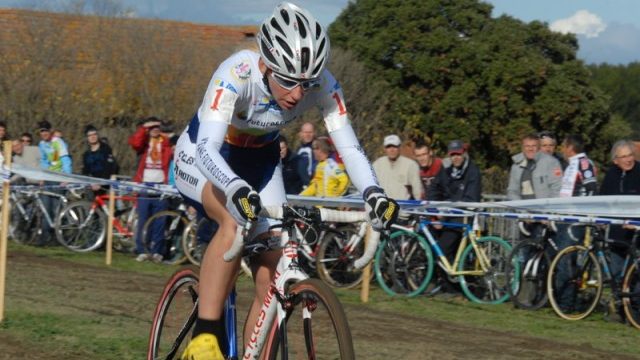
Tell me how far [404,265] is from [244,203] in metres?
8.87

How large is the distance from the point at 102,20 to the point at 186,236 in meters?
17.9

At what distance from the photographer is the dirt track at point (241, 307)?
9.41 meters

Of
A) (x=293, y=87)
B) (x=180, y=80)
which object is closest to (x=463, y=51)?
(x=180, y=80)

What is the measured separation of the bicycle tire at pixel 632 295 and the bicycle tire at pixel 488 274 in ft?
5.05

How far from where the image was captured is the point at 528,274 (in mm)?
Result: 12844

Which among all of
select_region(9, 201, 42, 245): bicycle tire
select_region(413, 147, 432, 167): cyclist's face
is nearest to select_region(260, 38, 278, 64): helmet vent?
select_region(413, 147, 432, 167): cyclist's face

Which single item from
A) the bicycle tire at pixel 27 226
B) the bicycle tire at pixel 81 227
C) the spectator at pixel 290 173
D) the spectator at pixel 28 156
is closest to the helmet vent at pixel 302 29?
the spectator at pixel 290 173

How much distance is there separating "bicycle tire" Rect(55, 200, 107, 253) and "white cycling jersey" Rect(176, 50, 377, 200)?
40.2 ft

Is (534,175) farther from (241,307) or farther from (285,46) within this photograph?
(285,46)

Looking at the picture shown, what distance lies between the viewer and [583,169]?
12.9m

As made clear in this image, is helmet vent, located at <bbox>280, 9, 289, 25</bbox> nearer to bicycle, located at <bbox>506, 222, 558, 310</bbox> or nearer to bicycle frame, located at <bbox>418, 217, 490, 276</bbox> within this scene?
bicycle, located at <bbox>506, 222, 558, 310</bbox>

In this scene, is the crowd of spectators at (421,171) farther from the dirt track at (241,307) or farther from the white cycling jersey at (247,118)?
the white cycling jersey at (247,118)

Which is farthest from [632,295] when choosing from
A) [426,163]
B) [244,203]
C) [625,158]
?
[244,203]

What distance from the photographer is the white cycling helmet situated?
5.66 meters
